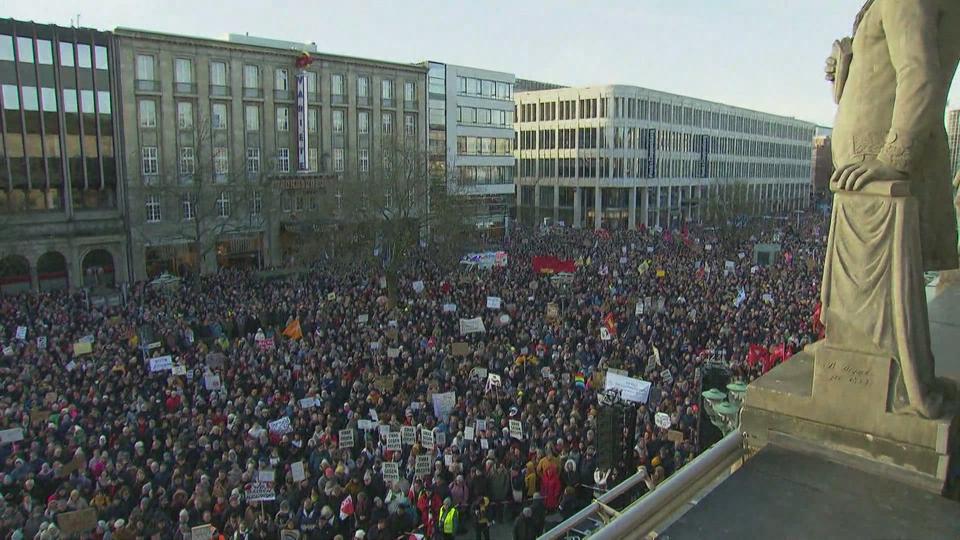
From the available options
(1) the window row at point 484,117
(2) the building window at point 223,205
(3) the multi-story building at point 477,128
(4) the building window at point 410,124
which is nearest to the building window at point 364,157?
(4) the building window at point 410,124

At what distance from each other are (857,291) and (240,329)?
22696 mm

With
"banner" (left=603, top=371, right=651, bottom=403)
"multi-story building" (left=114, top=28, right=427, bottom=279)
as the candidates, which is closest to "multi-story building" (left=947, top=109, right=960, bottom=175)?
"banner" (left=603, top=371, right=651, bottom=403)

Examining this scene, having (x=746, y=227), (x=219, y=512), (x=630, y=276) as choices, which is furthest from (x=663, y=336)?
(x=746, y=227)

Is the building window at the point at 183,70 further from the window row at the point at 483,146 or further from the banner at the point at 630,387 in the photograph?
the banner at the point at 630,387

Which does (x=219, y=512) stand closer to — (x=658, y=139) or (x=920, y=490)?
(x=920, y=490)

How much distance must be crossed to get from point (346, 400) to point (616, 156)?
71.1m

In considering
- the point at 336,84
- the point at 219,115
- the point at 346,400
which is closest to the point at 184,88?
the point at 219,115

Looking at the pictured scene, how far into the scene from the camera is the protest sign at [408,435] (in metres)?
14.4

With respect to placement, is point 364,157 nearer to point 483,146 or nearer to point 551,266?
point 483,146

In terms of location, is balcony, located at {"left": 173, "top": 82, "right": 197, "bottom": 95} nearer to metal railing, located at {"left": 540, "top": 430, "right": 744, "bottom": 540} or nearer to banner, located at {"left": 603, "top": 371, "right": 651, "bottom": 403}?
banner, located at {"left": 603, "top": 371, "right": 651, "bottom": 403}

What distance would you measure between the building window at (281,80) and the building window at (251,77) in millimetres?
1236

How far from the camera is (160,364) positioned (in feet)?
60.1

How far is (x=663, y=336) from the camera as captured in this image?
71.1 feet

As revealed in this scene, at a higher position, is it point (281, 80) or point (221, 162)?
point (281, 80)
